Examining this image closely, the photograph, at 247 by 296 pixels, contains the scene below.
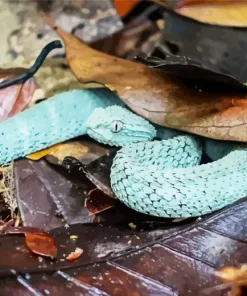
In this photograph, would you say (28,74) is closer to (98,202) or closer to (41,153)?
(41,153)

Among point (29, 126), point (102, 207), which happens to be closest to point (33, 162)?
point (29, 126)

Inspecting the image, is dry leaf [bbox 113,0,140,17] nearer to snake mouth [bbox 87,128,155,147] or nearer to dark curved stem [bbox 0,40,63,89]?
dark curved stem [bbox 0,40,63,89]

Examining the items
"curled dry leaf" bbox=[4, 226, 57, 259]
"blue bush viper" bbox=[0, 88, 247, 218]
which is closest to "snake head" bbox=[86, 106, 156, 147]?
"blue bush viper" bbox=[0, 88, 247, 218]

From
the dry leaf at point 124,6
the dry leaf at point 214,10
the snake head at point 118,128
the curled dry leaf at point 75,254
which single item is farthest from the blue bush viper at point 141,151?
the dry leaf at point 124,6

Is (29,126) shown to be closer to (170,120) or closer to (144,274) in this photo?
(170,120)

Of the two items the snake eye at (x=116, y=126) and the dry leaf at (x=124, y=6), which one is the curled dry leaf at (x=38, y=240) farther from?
the dry leaf at (x=124, y=6)

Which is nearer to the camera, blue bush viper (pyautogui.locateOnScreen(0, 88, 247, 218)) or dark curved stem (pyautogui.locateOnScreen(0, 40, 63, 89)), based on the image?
blue bush viper (pyautogui.locateOnScreen(0, 88, 247, 218))
